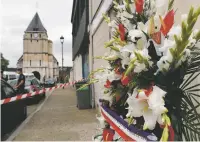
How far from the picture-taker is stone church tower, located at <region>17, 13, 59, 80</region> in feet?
301

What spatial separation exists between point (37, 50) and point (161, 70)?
9588 cm

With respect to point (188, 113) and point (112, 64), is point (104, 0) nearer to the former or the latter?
point (112, 64)

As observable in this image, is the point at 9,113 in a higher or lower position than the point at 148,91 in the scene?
lower

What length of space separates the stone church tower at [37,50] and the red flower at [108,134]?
3434 inches

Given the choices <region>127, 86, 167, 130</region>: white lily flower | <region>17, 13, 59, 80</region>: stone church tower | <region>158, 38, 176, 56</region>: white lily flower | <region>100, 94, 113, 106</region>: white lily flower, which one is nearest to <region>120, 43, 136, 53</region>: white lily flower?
<region>158, 38, 176, 56</region>: white lily flower

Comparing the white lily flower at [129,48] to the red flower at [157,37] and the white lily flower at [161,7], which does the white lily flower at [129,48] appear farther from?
the white lily flower at [161,7]

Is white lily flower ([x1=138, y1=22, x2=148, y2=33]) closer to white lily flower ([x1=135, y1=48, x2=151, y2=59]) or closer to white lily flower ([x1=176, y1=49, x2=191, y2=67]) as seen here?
white lily flower ([x1=135, y1=48, x2=151, y2=59])

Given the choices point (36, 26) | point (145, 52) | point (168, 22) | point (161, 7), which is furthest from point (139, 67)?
point (36, 26)

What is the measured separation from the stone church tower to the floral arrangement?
288 feet

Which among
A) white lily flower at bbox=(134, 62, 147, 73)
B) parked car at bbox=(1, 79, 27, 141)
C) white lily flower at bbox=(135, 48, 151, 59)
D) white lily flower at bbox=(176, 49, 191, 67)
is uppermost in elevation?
white lily flower at bbox=(135, 48, 151, 59)

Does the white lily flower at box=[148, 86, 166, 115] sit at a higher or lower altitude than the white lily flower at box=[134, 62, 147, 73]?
lower

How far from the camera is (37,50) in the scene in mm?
96125

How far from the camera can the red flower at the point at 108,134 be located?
9.76 ft

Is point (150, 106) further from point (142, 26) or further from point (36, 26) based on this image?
point (36, 26)
